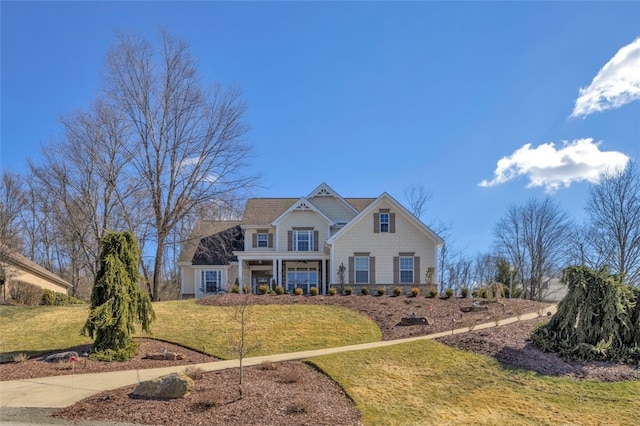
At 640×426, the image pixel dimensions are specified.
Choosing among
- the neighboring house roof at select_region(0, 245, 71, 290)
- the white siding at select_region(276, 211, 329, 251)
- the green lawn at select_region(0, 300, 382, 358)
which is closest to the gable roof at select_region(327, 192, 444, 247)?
the white siding at select_region(276, 211, 329, 251)

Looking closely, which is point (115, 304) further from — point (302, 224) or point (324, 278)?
point (302, 224)

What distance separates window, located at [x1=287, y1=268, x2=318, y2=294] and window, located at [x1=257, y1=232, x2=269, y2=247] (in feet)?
7.53

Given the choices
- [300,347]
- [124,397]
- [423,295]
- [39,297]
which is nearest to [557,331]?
[300,347]

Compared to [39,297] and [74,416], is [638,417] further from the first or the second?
[39,297]

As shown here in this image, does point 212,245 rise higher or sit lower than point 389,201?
lower

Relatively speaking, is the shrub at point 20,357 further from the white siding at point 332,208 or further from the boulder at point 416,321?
the white siding at point 332,208

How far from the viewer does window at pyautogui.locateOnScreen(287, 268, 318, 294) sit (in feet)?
95.9

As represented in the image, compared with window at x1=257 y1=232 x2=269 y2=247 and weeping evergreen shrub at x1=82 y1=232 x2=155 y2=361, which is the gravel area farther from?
window at x1=257 y1=232 x2=269 y2=247

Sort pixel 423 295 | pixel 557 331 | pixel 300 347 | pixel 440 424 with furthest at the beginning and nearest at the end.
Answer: pixel 423 295 → pixel 300 347 → pixel 557 331 → pixel 440 424

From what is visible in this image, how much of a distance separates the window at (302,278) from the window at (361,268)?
11.5 ft

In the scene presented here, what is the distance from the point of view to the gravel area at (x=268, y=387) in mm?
7422

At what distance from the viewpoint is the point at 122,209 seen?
28.1 m

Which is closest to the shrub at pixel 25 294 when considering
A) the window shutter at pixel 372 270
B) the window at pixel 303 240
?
the window at pixel 303 240

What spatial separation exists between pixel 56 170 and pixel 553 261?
138 feet
